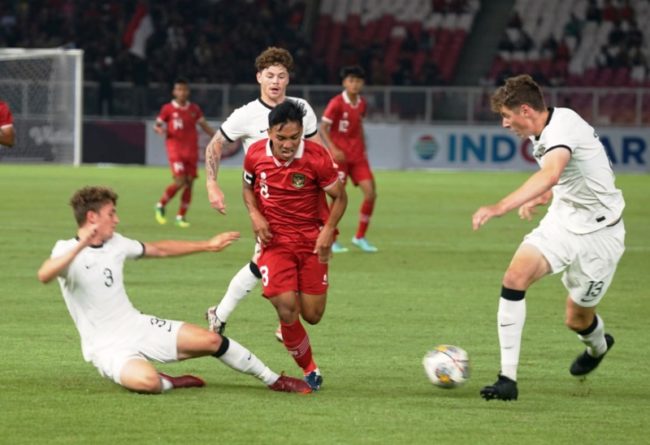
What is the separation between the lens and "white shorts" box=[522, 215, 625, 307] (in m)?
8.53

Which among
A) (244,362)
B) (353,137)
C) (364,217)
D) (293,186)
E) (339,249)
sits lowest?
(339,249)

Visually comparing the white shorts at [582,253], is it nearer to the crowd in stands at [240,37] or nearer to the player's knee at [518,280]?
the player's knee at [518,280]

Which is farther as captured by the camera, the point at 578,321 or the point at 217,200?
the point at 217,200

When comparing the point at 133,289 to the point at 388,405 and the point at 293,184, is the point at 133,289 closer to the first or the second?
the point at 293,184

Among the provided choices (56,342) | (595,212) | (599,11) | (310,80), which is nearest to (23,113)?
(310,80)

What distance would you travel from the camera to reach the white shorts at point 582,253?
8.53m

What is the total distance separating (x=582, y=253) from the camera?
859 cm

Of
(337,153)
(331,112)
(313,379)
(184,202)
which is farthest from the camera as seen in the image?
(184,202)

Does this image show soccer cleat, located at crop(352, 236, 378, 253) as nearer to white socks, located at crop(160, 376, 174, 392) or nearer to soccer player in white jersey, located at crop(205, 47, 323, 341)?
soccer player in white jersey, located at crop(205, 47, 323, 341)

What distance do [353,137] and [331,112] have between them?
0.44 meters

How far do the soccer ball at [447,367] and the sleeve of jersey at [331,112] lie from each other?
32.9ft

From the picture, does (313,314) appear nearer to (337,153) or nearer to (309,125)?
(309,125)

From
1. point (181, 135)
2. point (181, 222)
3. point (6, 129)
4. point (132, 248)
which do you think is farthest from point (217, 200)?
point (181, 135)

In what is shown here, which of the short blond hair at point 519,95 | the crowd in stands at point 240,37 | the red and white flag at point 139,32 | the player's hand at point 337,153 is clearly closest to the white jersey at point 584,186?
the short blond hair at point 519,95
